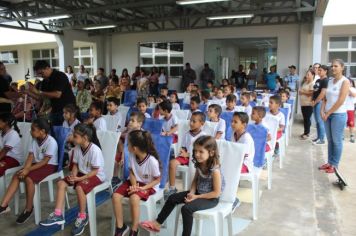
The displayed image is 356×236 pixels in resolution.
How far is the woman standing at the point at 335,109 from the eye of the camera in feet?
12.4

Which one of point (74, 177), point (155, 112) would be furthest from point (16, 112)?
point (74, 177)

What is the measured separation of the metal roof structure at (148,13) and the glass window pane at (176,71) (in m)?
1.52

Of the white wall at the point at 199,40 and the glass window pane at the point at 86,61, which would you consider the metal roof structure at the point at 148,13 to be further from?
the glass window pane at the point at 86,61

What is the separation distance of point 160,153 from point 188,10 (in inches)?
351

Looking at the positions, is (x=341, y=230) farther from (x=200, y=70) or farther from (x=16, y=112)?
(x=200, y=70)

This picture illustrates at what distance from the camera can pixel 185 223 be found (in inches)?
89.5

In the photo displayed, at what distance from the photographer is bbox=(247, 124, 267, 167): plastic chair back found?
3.36 meters

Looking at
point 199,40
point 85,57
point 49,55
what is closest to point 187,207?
point 199,40

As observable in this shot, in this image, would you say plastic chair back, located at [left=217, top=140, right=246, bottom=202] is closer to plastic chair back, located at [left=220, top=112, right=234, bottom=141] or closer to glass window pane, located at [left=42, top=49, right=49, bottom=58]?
plastic chair back, located at [left=220, top=112, right=234, bottom=141]

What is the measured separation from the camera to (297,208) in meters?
3.29

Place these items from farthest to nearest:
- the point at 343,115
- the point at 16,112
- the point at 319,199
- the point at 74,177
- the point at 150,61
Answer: the point at 150,61, the point at 16,112, the point at 343,115, the point at 319,199, the point at 74,177

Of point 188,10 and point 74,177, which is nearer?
point 74,177

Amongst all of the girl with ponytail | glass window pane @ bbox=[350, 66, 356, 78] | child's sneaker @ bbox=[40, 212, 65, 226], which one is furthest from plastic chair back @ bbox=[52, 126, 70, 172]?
glass window pane @ bbox=[350, 66, 356, 78]

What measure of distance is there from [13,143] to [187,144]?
5.83 feet
